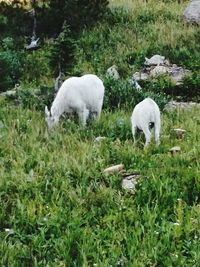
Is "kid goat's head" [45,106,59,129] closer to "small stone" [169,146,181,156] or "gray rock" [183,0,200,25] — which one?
"small stone" [169,146,181,156]

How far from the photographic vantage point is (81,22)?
1972cm

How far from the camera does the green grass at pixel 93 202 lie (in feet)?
19.7

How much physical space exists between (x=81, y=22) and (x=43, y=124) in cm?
944

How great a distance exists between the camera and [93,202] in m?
7.21

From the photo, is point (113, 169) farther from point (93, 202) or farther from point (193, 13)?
point (193, 13)

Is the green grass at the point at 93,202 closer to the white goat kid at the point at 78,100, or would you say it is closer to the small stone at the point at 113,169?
the small stone at the point at 113,169

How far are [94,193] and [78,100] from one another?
4251mm

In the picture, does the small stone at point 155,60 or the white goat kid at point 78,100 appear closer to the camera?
the white goat kid at point 78,100

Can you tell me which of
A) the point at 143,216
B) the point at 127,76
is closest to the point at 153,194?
the point at 143,216

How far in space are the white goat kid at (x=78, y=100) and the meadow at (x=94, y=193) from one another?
221 mm

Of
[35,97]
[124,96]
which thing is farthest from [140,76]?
[35,97]

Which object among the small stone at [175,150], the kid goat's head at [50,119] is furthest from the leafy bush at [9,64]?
the small stone at [175,150]

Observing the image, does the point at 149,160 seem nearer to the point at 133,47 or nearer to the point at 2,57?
the point at 2,57

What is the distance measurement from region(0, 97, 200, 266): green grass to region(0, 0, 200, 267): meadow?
13 millimetres
